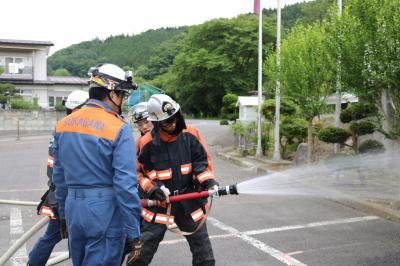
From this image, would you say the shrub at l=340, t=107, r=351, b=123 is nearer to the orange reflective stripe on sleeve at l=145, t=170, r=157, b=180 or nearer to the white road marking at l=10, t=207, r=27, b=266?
the white road marking at l=10, t=207, r=27, b=266

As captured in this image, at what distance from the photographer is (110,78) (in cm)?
347

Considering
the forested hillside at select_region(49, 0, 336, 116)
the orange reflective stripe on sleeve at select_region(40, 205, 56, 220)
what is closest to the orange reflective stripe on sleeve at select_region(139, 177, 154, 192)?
the orange reflective stripe on sleeve at select_region(40, 205, 56, 220)

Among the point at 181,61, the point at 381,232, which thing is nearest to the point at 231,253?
the point at 381,232

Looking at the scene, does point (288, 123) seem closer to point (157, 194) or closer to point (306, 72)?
point (306, 72)

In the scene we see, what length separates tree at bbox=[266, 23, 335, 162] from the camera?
11016 millimetres

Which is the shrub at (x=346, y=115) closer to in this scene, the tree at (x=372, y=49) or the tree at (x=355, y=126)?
the tree at (x=355, y=126)

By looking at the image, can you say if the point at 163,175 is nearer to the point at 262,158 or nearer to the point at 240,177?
the point at 240,177

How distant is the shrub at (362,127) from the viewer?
10.0 m

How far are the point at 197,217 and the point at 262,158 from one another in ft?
36.4

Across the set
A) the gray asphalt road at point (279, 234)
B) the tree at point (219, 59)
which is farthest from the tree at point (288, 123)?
the tree at point (219, 59)

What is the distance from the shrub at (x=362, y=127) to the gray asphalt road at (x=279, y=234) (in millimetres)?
1984

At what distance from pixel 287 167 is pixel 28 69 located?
33.4m

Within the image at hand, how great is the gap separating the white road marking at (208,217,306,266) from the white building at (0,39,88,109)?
3537 centimetres

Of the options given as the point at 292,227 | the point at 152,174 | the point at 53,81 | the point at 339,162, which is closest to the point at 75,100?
the point at 152,174
